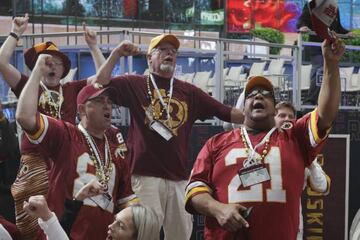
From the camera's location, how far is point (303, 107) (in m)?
7.97

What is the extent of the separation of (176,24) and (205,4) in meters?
1.87

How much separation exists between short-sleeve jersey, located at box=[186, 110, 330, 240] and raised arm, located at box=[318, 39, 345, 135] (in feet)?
0.22

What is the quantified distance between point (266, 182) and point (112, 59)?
1.84m

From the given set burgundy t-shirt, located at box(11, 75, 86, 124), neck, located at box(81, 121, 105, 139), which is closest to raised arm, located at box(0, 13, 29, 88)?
burgundy t-shirt, located at box(11, 75, 86, 124)

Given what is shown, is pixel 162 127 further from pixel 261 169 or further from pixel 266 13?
pixel 266 13

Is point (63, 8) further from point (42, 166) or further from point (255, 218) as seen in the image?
point (255, 218)

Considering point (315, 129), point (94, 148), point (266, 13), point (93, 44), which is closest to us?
point (315, 129)

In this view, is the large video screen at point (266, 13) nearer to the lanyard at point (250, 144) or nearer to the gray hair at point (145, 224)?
the lanyard at point (250, 144)

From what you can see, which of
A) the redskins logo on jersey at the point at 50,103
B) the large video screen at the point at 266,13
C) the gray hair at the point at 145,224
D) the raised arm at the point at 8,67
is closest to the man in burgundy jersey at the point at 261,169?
the gray hair at the point at 145,224

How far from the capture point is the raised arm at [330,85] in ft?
11.5

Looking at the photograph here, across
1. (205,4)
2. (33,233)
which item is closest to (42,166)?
(33,233)

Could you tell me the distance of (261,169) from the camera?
376cm

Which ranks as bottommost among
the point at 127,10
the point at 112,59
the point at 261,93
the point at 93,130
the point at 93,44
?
the point at 93,130

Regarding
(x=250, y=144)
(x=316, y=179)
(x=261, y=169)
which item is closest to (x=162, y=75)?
(x=316, y=179)
